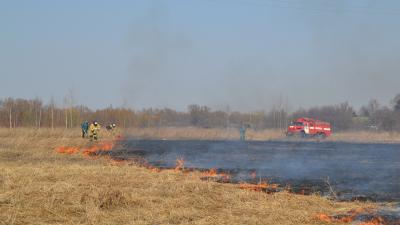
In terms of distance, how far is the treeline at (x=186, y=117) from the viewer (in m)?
60.6

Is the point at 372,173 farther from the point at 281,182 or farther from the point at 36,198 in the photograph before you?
the point at 36,198

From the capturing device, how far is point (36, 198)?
11320mm

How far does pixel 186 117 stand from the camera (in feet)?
257

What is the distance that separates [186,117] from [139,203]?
6696cm

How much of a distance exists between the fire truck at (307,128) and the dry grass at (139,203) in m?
49.6

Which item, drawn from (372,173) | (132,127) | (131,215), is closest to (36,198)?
(131,215)

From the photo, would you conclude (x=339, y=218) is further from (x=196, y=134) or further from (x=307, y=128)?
(x=307, y=128)

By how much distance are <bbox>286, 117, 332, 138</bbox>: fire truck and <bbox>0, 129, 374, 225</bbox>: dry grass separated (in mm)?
49618

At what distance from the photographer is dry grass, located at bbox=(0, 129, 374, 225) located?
9.77m

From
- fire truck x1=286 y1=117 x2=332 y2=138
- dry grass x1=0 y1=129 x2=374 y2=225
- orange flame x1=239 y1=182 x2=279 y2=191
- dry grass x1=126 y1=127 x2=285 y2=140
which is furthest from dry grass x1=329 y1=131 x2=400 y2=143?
dry grass x1=0 y1=129 x2=374 y2=225

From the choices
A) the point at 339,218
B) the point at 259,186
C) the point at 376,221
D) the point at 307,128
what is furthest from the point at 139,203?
the point at 307,128

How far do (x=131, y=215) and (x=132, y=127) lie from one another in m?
50.3

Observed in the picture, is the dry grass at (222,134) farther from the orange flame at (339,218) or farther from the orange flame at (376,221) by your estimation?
the orange flame at (376,221)

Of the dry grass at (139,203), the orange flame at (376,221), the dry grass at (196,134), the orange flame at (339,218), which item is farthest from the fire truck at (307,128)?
the orange flame at (376,221)
